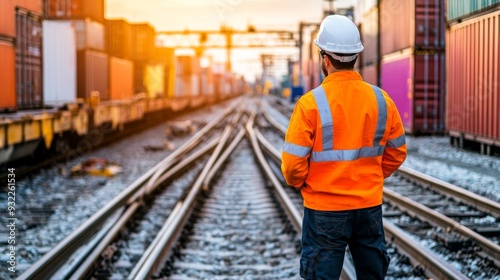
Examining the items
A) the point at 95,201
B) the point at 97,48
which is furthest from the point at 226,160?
the point at 97,48

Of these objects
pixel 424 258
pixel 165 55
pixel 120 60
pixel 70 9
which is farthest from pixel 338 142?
pixel 165 55

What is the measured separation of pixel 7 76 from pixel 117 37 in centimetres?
1843

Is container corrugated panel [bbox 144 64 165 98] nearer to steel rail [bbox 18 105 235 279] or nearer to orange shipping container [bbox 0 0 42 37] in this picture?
orange shipping container [bbox 0 0 42 37]

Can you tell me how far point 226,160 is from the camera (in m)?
14.0

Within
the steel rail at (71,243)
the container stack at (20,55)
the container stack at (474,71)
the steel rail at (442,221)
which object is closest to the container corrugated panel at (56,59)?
the container stack at (20,55)

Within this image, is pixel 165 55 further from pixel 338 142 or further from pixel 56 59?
pixel 338 142

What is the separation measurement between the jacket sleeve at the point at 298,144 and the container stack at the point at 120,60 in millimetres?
20935

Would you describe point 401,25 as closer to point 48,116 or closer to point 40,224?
point 48,116

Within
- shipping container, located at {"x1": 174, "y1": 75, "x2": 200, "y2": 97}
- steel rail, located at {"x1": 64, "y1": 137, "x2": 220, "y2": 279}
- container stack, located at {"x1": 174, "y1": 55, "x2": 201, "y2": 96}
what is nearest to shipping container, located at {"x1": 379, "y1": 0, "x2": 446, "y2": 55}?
steel rail, located at {"x1": 64, "y1": 137, "x2": 220, "y2": 279}

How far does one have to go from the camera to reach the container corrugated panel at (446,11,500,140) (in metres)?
12.7

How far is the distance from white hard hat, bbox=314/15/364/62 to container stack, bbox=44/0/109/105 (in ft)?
49.5

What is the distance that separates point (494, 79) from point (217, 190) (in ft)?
22.4

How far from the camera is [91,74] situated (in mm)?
20062

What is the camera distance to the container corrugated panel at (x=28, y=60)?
13.0m
